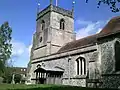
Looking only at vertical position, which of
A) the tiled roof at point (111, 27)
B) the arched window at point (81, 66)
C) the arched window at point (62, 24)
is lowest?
the arched window at point (81, 66)

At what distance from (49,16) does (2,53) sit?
12646 millimetres

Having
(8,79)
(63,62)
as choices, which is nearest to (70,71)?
(63,62)

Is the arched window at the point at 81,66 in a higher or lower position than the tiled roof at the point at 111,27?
lower

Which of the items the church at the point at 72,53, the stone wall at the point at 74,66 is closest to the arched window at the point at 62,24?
the church at the point at 72,53

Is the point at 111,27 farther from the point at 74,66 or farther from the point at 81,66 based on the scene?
the point at 74,66

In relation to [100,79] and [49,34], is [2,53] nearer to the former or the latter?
[49,34]

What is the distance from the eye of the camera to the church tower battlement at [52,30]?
1528 inches

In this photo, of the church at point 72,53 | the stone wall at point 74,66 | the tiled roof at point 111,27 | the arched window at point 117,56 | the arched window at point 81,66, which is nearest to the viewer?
the arched window at point 117,56

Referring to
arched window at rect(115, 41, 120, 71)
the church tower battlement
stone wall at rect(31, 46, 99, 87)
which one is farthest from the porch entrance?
arched window at rect(115, 41, 120, 71)

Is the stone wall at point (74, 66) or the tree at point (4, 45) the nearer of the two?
the stone wall at point (74, 66)

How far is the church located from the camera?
2247 centimetres

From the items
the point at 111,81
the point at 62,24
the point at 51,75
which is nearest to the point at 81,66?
the point at 51,75

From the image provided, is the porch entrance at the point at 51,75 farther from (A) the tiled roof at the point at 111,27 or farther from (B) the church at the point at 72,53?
(A) the tiled roof at the point at 111,27

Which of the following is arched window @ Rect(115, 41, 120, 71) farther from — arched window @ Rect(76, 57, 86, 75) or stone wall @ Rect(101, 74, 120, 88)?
arched window @ Rect(76, 57, 86, 75)
